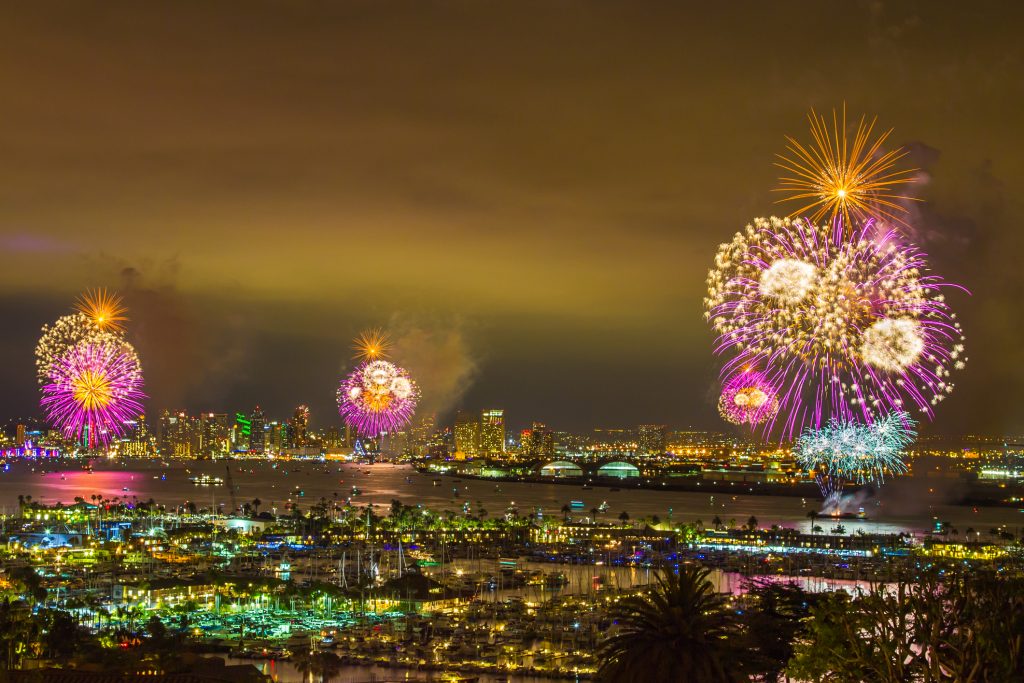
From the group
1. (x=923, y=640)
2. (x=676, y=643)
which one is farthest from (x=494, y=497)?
(x=923, y=640)

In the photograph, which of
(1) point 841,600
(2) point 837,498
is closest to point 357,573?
(1) point 841,600

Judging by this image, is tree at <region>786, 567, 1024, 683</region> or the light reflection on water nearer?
tree at <region>786, 567, 1024, 683</region>

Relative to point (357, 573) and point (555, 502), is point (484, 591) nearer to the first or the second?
point (357, 573)

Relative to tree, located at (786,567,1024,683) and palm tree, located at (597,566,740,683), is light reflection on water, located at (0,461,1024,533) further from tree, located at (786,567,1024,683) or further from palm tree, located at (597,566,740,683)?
palm tree, located at (597,566,740,683)

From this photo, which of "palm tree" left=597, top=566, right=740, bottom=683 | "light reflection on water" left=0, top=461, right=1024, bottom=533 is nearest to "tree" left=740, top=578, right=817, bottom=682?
"palm tree" left=597, top=566, right=740, bottom=683

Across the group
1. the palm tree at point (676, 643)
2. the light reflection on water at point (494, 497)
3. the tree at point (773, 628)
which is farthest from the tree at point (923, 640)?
the light reflection on water at point (494, 497)

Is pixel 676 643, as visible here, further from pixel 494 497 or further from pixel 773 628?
pixel 494 497
